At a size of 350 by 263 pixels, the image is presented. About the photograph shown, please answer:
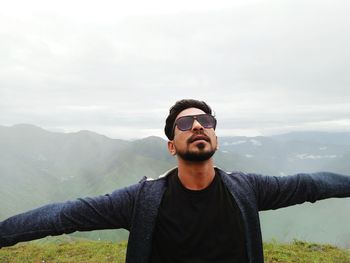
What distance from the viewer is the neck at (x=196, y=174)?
15.5ft

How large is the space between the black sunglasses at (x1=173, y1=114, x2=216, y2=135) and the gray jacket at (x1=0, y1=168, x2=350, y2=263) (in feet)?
1.95

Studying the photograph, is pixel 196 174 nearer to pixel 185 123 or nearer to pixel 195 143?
pixel 195 143

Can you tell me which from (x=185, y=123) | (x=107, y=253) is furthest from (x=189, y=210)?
(x=107, y=253)

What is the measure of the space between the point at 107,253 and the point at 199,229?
28.7ft

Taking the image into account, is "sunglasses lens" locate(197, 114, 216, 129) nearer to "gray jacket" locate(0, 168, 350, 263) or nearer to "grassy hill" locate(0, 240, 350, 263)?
"gray jacket" locate(0, 168, 350, 263)

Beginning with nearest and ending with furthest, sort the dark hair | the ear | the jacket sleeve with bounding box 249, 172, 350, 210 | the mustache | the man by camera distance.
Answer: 1. the man
2. the mustache
3. the jacket sleeve with bounding box 249, 172, 350, 210
4. the ear
5. the dark hair

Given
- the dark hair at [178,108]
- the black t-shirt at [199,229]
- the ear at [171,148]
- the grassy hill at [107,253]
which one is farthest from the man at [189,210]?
the grassy hill at [107,253]

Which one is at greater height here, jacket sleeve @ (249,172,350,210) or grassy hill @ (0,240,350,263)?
jacket sleeve @ (249,172,350,210)

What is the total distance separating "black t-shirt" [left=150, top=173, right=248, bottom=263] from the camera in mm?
4531

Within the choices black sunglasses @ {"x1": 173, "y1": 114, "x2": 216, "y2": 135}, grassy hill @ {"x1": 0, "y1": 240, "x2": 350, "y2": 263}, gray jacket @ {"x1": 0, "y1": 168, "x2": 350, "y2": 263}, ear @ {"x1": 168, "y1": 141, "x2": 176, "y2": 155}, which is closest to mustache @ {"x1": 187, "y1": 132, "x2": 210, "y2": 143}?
black sunglasses @ {"x1": 173, "y1": 114, "x2": 216, "y2": 135}

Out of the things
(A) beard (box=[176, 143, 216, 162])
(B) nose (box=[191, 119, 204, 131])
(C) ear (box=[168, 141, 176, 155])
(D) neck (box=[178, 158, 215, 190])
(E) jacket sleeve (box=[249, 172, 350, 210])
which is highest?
(B) nose (box=[191, 119, 204, 131])

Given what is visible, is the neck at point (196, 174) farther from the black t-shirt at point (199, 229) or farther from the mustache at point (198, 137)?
the mustache at point (198, 137)

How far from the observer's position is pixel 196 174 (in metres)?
4.75

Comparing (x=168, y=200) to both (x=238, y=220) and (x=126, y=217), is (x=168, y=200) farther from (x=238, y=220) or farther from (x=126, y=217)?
(x=238, y=220)
